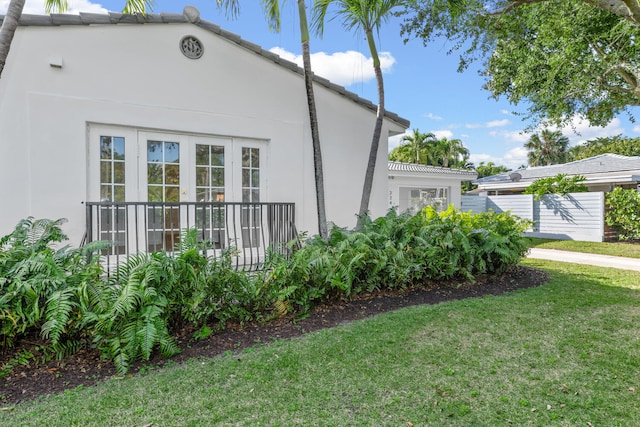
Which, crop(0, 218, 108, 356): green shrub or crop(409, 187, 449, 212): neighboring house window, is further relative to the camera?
crop(409, 187, 449, 212): neighboring house window

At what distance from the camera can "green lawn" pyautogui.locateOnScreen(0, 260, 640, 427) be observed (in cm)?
220

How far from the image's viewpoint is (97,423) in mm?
2131

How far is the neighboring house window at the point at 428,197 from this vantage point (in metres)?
14.3

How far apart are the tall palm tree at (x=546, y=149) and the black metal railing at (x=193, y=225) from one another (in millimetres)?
36937

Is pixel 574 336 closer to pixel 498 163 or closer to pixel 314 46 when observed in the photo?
pixel 314 46

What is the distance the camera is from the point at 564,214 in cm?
1166

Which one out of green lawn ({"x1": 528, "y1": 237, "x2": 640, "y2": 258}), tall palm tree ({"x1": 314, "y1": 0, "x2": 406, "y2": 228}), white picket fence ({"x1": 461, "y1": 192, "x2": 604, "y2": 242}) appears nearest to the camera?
tall palm tree ({"x1": 314, "y1": 0, "x2": 406, "y2": 228})

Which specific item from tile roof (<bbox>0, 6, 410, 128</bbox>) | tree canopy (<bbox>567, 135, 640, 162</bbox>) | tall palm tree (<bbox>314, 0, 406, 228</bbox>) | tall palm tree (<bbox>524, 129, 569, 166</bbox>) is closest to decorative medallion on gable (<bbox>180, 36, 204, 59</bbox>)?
tile roof (<bbox>0, 6, 410, 128</bbox>)

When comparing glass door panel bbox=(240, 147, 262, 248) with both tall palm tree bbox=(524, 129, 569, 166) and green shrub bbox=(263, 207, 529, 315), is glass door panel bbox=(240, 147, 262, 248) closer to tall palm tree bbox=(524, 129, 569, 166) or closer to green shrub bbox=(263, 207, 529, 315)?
green shrub bbox=(263, 207, 529, 315)

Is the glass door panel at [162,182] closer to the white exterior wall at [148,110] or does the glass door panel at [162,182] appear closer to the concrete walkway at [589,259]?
the white exterior wall at [148,110]

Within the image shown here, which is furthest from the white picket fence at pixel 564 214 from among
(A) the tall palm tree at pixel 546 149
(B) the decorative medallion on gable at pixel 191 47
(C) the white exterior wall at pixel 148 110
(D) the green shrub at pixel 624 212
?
(A) the tall palm tree at pixel 546 149

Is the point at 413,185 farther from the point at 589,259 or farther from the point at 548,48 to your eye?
the point at 589,259

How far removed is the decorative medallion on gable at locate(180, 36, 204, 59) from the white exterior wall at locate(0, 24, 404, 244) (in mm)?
82

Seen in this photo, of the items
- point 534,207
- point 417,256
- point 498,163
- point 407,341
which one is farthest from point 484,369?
point 498,163
